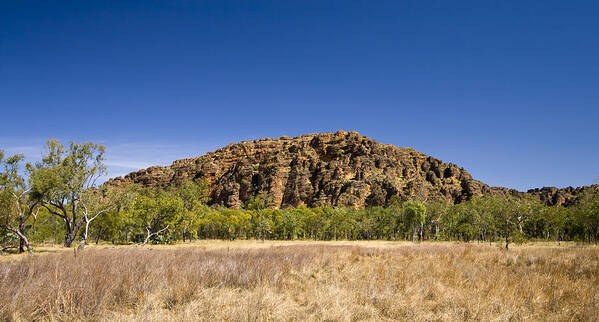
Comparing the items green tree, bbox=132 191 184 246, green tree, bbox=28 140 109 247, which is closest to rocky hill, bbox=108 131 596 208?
green tree, bbox=132 191 184 246

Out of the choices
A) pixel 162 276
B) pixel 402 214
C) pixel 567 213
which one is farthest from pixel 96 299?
pixel 567 213

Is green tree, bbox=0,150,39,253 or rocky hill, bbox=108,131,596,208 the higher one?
rocky hill, bbox=108,131,596,208

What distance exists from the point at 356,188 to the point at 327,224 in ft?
218

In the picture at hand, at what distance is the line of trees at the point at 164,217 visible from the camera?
2091cm

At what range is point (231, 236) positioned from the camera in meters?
74.8

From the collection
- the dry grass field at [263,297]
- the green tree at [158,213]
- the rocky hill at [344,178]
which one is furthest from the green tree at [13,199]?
the rocky hill at [344,178]

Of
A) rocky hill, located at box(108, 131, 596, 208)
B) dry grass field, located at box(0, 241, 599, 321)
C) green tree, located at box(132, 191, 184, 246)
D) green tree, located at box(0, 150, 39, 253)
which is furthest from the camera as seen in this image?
rocky hill, located at box(108, 131, 596, 208)

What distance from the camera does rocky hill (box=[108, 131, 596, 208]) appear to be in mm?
136125

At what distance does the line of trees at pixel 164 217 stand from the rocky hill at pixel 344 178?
49.2 metres

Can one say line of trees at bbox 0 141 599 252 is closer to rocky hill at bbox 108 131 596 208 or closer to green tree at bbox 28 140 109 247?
green tree at bbox 28 140 109 247

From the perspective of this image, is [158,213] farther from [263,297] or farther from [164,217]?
[263,297]

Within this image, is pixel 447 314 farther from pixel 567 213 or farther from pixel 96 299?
pixel 567 213

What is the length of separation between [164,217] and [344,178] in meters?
125

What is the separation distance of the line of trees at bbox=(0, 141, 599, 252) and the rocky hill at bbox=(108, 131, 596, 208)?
4920cm
